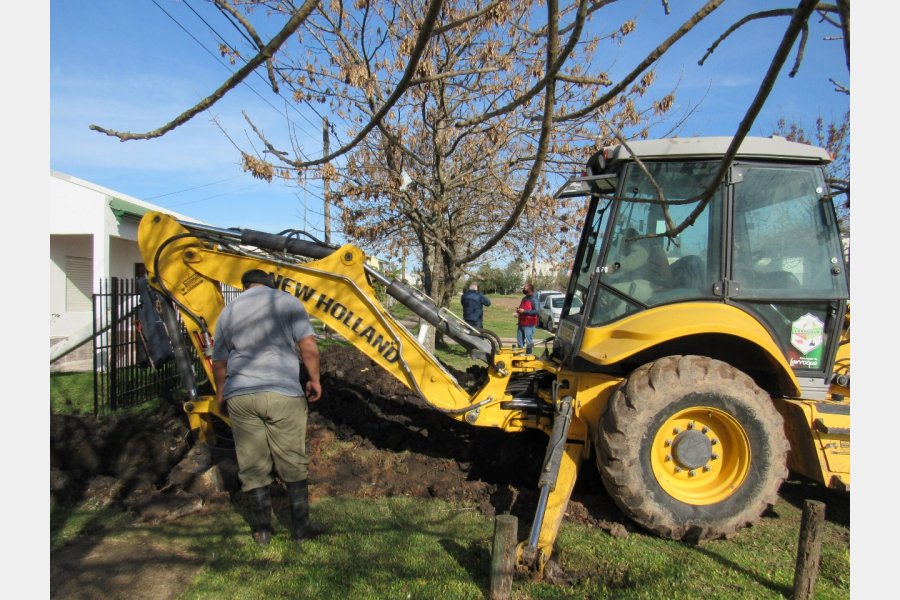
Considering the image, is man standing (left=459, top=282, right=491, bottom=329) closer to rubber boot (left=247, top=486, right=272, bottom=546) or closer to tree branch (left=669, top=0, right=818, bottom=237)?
rubber boot (left=247, top=486, right=272, bottom=546)

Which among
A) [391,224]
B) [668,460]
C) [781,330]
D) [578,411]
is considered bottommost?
[668,460]

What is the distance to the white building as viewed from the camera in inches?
464

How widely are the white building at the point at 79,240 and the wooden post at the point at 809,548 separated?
11396mm

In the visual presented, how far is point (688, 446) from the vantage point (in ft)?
12.9

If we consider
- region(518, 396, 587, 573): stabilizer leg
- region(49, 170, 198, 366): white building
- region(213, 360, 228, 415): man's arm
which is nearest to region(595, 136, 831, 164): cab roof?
region(518, 396, 587, 573): stabilizer leg

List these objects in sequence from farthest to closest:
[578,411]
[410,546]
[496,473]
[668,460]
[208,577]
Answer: [496,473], [578,411], [668,460], [410,546], [208,577]

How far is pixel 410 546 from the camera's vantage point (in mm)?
3752

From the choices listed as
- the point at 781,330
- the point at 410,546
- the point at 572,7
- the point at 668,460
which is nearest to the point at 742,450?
the point at 668,460

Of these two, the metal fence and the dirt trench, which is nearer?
the dirt trench

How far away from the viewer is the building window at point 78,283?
1369cm

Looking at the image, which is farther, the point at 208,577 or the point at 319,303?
the point at 319,303

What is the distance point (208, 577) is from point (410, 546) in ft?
4.09

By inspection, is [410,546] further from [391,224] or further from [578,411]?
[391,224]

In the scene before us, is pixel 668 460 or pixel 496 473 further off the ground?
pixel 668 460
